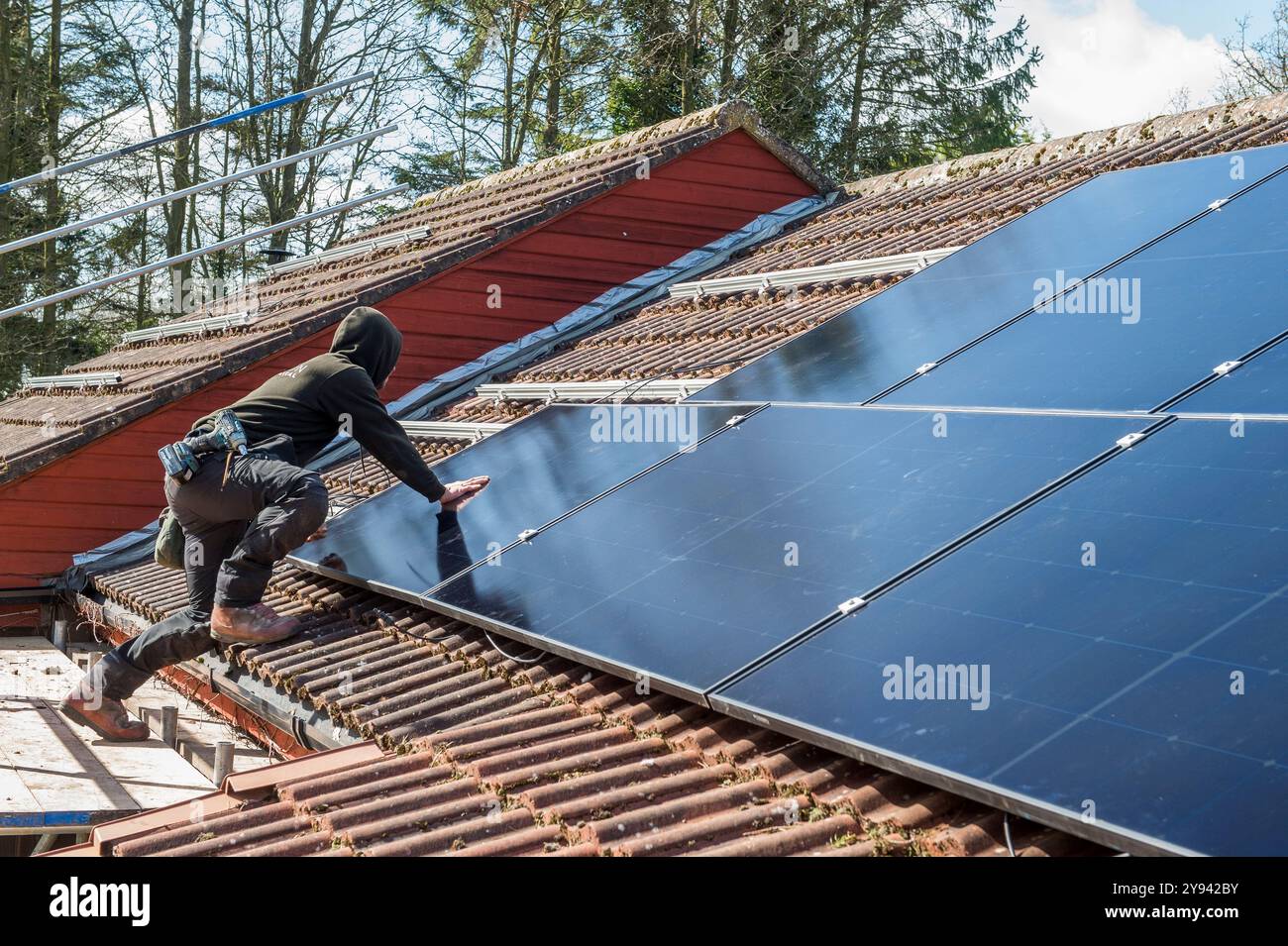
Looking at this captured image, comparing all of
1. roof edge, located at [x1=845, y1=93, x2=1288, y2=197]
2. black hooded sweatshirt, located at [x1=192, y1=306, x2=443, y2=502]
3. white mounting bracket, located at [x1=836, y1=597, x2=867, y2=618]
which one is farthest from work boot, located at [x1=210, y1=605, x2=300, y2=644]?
roof edge, located at [x1=845, y1=93, x2=1288, y2=197]

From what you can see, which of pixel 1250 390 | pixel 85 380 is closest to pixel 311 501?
pixel 1250 390

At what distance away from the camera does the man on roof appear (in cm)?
640

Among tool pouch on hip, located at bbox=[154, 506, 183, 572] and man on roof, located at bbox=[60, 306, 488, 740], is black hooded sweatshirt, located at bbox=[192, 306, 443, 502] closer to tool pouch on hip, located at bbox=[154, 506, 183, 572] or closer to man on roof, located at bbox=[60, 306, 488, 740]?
man on roof, located at bbox=[60, 306, 488, 740]

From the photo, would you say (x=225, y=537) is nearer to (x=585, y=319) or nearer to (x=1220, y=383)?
(x=1220, y=383)

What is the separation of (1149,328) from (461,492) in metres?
3.55

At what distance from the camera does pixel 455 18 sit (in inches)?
1342

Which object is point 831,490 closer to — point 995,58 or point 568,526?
point 568,526

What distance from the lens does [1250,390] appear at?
4219 millimetres

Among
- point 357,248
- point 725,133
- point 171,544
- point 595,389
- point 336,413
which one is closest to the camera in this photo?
point 336,413

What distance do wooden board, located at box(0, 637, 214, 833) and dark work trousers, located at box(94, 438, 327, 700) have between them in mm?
355

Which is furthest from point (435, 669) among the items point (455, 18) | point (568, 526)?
point (455, 18)

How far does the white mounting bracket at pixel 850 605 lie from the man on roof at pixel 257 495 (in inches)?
128

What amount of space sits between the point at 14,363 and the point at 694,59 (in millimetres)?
17060

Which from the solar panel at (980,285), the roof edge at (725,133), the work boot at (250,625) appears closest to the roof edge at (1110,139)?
the roof edge at (725,133)
